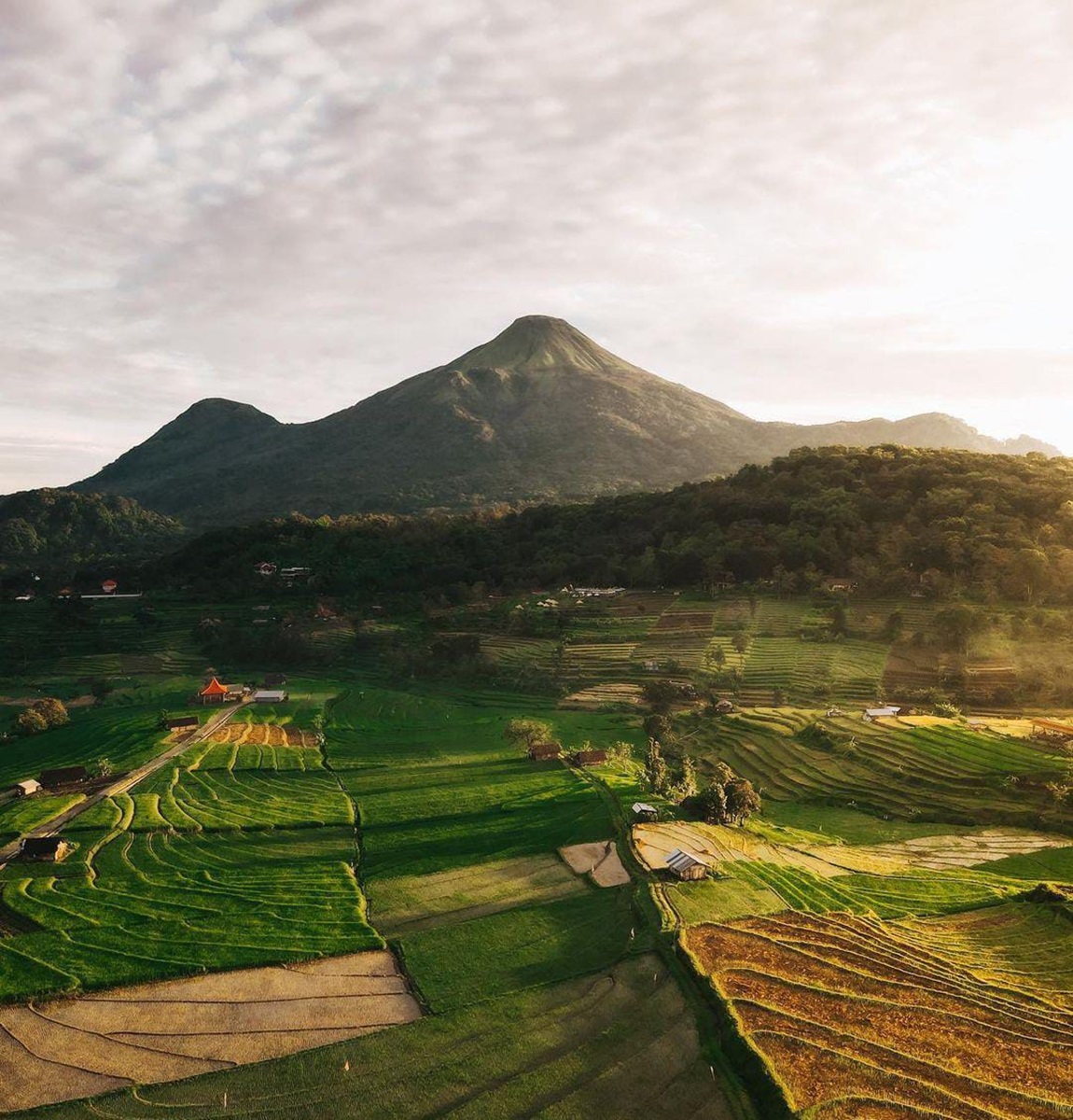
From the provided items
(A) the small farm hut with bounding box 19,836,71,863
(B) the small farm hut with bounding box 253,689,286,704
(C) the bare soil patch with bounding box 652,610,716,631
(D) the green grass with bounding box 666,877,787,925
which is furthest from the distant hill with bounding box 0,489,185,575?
(D) the green grass with bounding box 666,877,787,925

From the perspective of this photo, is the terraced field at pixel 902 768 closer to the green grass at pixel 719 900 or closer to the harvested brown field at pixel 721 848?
the harvested brown field at pixel 721 848

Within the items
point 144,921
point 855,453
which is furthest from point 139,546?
point 144,921

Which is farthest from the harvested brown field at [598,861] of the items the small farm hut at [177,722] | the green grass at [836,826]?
the small farm hut at [177,722]

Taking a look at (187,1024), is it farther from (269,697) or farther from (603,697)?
(603,697)

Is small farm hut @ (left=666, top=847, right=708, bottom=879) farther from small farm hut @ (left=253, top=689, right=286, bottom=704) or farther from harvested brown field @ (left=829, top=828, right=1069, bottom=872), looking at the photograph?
small farm hut @ (left=253, top=689, right=286, bottom=704)

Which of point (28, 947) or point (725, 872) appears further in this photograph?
point (725, 872)

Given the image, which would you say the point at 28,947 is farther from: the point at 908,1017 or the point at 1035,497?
the point at 1035,497

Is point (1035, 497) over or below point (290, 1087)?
over
